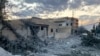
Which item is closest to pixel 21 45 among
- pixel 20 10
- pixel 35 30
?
pixel 35 30

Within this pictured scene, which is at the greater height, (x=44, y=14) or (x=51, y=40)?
(x=44, y=14)

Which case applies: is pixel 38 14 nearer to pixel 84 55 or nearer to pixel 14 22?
pixel 14 22

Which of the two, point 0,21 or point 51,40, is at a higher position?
point 0,21

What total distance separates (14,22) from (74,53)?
1032cm

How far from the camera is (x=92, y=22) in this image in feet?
115

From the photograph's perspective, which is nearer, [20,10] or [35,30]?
[35,30]

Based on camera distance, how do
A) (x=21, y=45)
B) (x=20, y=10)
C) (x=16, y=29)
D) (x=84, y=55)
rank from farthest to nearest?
(x=20, y=10), (x=16, y=29), (x=21, y=45), (x=84, y=55)

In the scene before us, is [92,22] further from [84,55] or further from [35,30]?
[84,55]

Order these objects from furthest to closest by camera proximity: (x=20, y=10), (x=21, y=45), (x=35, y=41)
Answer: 1. (x=20, y=10)
2. (x=35, y=41)
3. (x=21, y=45)

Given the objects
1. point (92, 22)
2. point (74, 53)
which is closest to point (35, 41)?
point (74, 53)

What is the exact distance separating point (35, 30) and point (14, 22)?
6.96 feet

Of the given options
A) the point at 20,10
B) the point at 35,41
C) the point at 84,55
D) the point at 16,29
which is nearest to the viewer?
the point at 84,55

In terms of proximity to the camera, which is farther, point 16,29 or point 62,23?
point 62,23

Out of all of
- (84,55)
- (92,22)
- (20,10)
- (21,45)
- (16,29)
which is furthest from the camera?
(92,22)
